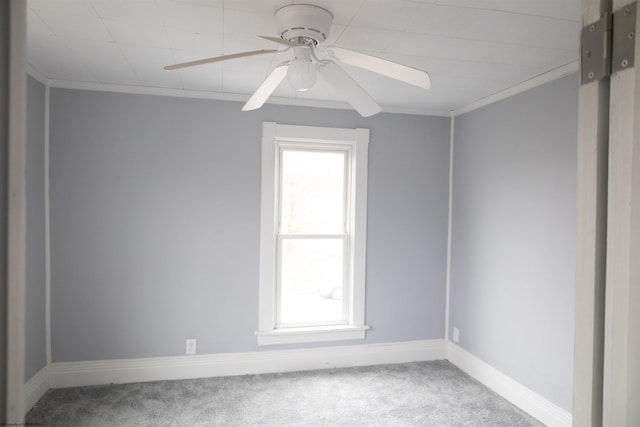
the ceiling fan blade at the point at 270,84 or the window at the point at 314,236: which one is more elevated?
the ceiling fan blade at the point at 270,84

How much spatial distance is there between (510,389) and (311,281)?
→ 5.96 ft

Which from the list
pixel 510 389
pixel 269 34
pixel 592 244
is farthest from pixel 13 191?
pixel 510 389

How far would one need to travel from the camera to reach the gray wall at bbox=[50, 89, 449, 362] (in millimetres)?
3170

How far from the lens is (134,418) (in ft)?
9.02

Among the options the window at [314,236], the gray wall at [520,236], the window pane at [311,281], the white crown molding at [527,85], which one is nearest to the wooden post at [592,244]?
the white crown molding at [527,85]

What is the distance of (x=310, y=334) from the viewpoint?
141 inches

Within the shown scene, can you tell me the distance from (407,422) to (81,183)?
3.00 m

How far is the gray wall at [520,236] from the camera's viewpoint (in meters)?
2.66

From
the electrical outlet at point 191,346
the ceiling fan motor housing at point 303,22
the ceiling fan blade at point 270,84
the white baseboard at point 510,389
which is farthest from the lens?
the electrical outlet at point 191,346

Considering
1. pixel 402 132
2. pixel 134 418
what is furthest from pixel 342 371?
pixel 402 132

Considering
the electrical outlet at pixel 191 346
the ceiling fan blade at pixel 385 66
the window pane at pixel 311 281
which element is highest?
the ceiling fan blade at pixel 385 66

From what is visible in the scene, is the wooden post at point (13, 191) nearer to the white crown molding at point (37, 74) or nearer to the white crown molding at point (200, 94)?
the white crown molding at point (37, 74)

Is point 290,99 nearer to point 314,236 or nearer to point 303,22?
point 314,236

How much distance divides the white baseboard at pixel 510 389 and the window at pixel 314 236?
0.92 metres
